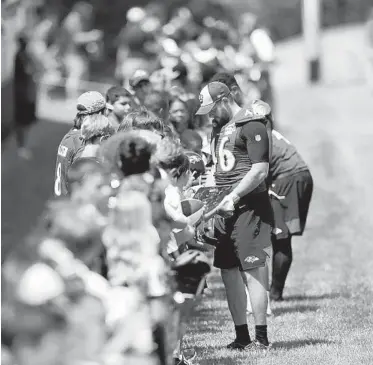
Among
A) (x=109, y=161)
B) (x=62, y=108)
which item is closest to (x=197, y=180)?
(x=109, y=161)

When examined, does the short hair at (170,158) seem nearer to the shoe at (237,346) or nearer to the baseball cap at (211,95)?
the baseball cap at (211,95)

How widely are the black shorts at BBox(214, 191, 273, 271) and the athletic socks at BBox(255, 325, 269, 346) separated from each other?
463 millimetres

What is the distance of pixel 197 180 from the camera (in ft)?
36.5

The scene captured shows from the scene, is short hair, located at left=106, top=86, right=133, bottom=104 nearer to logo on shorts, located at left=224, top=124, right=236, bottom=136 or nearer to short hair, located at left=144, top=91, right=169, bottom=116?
short hair, located at left=144, top=91, right=169, bottom=116

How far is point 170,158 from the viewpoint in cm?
884

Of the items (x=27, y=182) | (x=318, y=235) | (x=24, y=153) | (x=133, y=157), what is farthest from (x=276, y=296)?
(x=24, y=153)

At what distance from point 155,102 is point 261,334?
3.75 meters

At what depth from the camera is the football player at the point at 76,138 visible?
10516mm

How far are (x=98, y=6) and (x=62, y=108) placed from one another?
13848 mm

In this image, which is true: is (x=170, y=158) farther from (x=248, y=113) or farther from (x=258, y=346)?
(x=258, y=346)

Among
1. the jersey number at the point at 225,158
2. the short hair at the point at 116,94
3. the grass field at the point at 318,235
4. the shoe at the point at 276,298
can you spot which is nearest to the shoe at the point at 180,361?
the grass field at the point at 318,235

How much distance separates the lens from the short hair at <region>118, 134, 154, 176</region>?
26.0 feet

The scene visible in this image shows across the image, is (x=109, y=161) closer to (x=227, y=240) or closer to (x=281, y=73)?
(x=227, y=240)

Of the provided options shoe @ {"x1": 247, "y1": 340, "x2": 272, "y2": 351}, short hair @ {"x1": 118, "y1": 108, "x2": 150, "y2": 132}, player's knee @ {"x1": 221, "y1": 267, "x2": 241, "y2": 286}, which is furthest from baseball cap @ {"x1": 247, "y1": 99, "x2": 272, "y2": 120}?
shoe @ {"x1": 247, "y1": 340, "x2": 272, "y2": 351}
